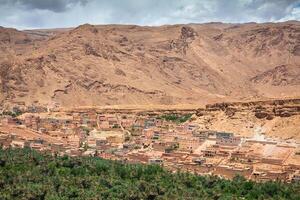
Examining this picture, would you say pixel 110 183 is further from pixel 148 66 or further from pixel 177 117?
pixel 148 66

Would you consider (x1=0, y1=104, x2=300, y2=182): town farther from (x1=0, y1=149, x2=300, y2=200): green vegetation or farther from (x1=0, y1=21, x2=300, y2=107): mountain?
(x1=0, y1=21, x2=300, y2=107): mountain

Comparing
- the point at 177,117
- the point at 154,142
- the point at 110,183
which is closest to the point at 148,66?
the point at 177,117

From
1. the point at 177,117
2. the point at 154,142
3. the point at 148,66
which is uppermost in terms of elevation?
the point at 148,66

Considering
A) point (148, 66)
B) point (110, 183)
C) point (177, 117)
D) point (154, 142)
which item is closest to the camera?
point (110, 183)

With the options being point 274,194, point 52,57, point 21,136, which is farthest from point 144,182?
point 52,57

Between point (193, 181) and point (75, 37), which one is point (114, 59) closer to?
point (75, 37)

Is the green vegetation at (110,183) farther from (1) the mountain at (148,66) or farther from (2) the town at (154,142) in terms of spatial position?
(1) the mountain at (148,66)

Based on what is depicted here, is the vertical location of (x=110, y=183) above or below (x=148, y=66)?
below

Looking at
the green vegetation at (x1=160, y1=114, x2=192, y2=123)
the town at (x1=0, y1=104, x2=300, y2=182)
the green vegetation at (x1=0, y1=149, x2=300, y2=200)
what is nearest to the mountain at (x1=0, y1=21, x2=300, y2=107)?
the town at (x1=0, y1=104, x2=300, y2=182)
